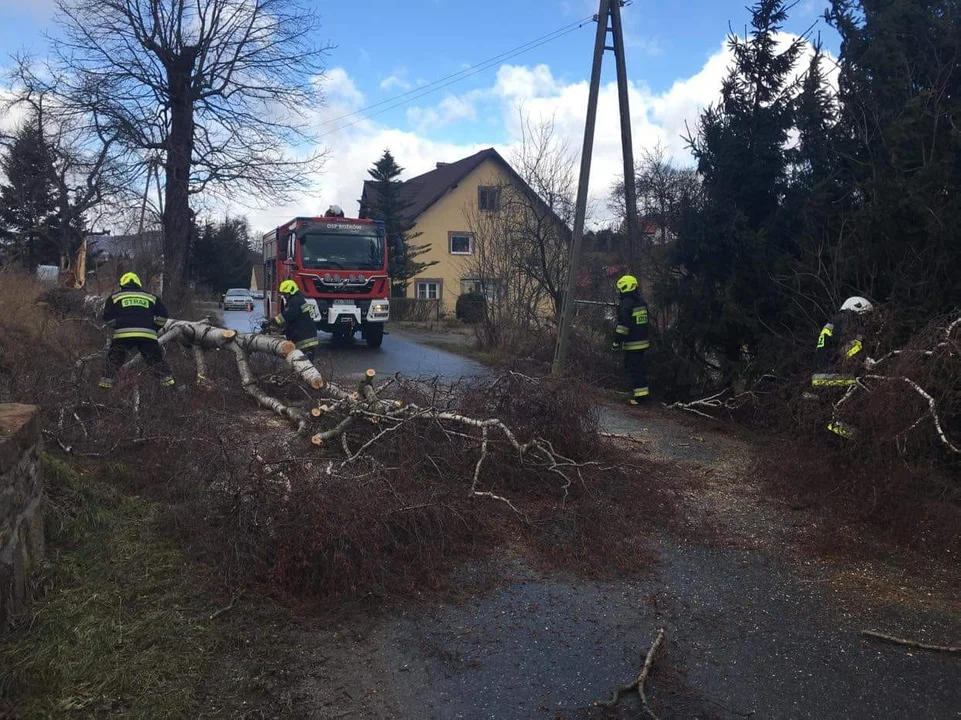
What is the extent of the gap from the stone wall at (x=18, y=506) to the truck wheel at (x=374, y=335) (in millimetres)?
12915

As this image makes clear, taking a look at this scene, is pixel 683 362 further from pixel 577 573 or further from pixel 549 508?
pixel 577 573

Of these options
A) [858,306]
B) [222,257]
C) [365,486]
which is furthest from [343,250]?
[222,257]

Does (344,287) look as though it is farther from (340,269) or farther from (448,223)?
(448,223)

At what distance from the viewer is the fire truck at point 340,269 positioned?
15982mm

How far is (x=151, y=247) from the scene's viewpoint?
75.4 ft

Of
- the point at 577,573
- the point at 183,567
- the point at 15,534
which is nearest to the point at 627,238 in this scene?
the point at 577,573

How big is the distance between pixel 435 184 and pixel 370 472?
37.8 m

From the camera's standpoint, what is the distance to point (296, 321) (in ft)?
34.4

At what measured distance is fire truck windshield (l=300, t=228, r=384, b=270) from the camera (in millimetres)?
16031

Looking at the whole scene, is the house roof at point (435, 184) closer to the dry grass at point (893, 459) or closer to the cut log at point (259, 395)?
the cut log at point (259, 395)

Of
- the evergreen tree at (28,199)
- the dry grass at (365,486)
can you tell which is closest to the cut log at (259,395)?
the dry grass at (365,486)

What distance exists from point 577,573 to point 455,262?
1359 inches

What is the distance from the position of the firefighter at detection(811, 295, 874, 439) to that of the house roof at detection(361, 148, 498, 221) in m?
29.7

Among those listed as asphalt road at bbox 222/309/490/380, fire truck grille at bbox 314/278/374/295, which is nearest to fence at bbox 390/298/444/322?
asphalt road at bbox 222/309/490/380
